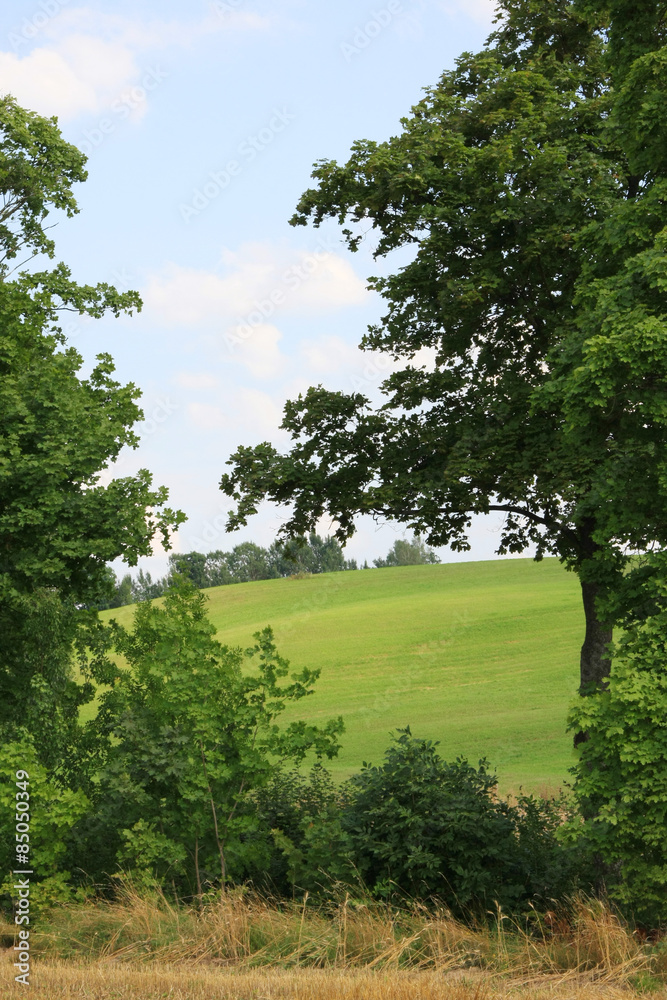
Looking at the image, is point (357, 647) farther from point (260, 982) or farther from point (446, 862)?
point (260, 982)

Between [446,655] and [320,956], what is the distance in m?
40.4

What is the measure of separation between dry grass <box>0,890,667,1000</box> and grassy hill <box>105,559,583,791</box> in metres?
12.0

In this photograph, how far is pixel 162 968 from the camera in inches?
327

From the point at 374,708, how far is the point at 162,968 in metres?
29.4

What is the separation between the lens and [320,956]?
8.64m

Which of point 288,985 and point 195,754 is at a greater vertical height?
point 195,754

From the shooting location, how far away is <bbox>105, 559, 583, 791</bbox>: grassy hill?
96.5 feet

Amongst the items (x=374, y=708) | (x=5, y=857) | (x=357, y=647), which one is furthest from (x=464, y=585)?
(x=5, y=857)

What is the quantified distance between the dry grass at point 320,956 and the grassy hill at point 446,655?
12.0 metres

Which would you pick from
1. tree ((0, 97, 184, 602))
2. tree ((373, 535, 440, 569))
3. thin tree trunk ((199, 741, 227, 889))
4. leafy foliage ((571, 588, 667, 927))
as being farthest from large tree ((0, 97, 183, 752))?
tree ((373, 535, 440, 569))

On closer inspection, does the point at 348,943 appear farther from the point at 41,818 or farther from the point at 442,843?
the point at 41,818

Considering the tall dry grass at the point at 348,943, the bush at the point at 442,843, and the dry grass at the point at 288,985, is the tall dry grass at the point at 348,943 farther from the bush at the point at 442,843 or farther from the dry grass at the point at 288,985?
the bush at the point at 442,843

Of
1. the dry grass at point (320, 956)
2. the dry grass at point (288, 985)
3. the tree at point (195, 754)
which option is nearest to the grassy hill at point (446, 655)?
the tree at point (195, 754)

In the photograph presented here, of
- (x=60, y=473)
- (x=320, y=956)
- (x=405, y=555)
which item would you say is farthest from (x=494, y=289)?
(x=405, y=555)
